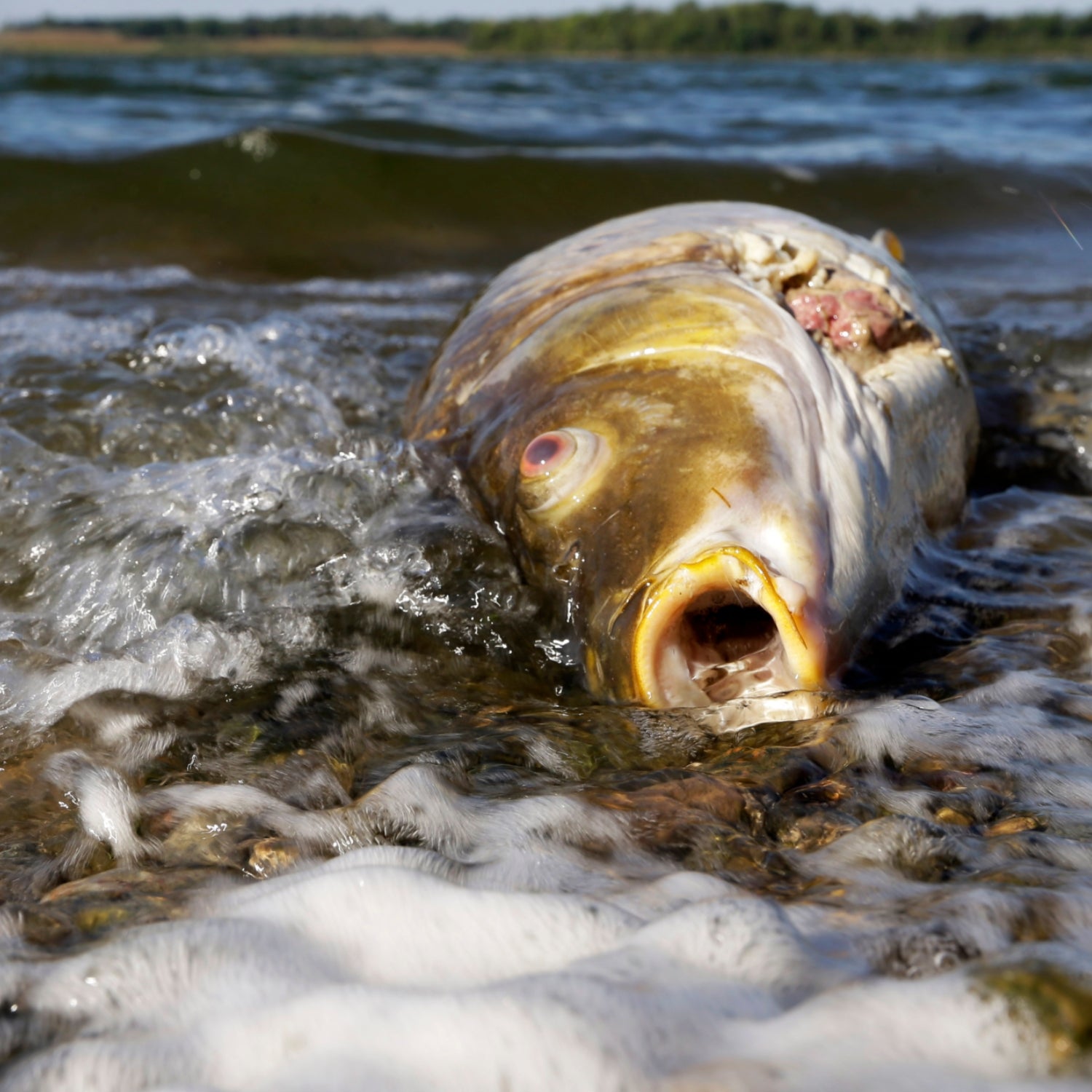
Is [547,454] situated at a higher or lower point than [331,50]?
lower

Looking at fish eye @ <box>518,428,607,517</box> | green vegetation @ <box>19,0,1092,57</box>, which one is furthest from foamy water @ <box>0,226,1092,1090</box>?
green vegetation @ <box>19,0,1092,57</box>

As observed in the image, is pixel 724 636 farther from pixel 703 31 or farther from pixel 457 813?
pixel 703 31

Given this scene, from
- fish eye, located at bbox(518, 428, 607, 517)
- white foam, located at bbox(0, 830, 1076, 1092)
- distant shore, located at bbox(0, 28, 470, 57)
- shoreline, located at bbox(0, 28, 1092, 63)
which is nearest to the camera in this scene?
white foam, located at bbox(0, 830, 1076, 1092)

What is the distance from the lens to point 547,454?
7.49 ft

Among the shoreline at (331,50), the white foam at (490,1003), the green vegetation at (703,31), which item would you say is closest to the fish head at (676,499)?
the white foam at (490,1003)

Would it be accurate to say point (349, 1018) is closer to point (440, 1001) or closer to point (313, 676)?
point (440, 1001)

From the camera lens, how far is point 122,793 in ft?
6.36

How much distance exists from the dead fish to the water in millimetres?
123

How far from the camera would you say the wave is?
6.62 m

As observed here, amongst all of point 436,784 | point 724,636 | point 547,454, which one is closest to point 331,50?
point 547,454

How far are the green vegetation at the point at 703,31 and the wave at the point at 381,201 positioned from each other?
4260 centimetres

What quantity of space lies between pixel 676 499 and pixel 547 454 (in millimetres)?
307

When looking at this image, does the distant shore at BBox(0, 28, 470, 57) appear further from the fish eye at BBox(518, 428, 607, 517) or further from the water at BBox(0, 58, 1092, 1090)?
the fish eye at BBox(518, 428, 607, 517)

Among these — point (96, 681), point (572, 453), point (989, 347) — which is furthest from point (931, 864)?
point (989, 347)
